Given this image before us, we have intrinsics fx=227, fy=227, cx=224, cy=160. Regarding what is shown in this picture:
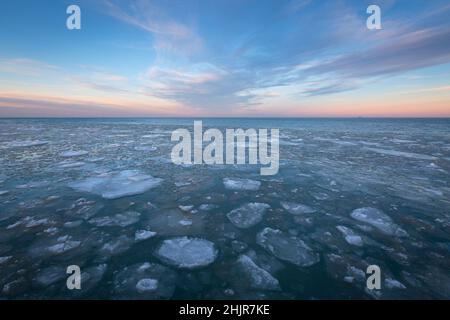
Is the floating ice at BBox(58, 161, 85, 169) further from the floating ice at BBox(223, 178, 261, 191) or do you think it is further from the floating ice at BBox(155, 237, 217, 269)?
the floating ice at BBox(155, 237, 217, 269)

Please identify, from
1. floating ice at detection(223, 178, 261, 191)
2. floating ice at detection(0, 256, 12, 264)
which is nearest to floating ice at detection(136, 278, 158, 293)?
floating ice at detection(0, 256, 12, 264)

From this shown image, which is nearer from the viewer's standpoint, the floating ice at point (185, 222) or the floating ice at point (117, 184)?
the floating ice at point (185, 222)

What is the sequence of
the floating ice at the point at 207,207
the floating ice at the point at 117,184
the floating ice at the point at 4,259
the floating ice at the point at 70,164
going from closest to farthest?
the floating ice at the point at 4,259
the floating ice at the point at 207,207
the floating ice at the point at 117,184
the floating ice at the point at 70,164

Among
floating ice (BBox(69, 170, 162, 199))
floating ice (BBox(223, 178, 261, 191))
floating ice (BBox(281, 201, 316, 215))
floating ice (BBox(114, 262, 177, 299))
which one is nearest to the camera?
floating ice (BBox(114, 262, 177, 299))

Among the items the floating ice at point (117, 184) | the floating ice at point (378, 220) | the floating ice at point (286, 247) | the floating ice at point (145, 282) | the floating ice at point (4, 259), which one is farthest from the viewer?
the floating ice at point (117, 184)

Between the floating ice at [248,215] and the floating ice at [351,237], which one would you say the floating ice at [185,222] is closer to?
the floating ice at [248,215]

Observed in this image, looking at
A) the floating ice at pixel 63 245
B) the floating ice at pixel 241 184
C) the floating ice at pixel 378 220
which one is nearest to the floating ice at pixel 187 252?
the floating ice at pixel 63 245
